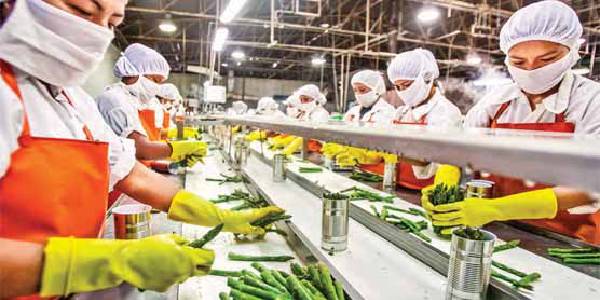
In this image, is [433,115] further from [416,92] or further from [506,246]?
[506,246]

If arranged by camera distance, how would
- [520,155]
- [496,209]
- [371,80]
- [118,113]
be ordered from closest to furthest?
1. [520,155]
2. [496,209]
3. [118,113]
4. [371,80]

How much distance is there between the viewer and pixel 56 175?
1.08 metres

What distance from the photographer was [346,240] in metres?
1.56

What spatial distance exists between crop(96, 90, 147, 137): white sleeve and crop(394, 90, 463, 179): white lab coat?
7.24ft

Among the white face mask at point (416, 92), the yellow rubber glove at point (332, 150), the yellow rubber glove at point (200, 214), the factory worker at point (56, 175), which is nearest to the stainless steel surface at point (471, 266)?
the factory worker at point (56, 175)

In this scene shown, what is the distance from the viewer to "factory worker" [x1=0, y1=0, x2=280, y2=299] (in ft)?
3.05

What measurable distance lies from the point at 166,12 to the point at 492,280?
9176mm

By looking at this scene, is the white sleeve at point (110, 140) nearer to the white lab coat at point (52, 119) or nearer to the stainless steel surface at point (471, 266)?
the white lab coat at point (52, 119)

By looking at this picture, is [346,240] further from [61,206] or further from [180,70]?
[180,70]

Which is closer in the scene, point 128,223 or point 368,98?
point 128,223

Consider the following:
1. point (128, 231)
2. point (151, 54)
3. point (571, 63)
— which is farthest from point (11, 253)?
point (151, 54)

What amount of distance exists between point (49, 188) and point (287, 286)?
2.60 ft

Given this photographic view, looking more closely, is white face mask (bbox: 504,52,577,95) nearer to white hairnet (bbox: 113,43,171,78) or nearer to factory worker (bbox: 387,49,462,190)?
factory worker (bbox: 387,49,462,190)

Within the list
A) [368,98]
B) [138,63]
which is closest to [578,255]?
[138,63]
